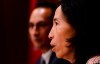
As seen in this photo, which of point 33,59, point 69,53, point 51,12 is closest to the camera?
point 69,53

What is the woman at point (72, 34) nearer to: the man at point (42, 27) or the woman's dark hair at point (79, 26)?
the woman's dark hair at point (79, 26)

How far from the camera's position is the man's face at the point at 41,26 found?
1963 mm

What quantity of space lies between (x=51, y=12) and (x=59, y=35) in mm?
943

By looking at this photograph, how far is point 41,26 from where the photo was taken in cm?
198


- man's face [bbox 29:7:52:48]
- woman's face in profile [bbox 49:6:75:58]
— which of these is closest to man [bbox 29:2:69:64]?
man's face [bbox 29:7:52:48]

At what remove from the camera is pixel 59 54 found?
1048mm

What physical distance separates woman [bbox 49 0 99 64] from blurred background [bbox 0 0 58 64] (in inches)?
66.3
